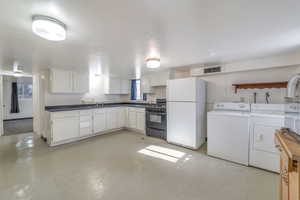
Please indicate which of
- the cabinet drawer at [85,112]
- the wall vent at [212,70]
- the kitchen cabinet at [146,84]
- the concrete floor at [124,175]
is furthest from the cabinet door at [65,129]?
the wall vent at [212,70]

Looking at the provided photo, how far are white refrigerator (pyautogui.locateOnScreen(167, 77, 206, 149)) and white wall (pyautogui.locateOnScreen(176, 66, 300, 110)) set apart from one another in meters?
0.31

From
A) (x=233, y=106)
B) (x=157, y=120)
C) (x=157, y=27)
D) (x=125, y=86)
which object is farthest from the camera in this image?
(x=125, y=86)

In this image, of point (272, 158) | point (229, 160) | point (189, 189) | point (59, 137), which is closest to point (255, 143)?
point (272, 158)

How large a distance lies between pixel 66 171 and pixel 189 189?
6.69 ft

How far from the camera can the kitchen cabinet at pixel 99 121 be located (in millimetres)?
4470

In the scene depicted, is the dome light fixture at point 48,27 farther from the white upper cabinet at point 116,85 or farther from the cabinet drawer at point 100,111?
the white upper cabinet at point 116,85

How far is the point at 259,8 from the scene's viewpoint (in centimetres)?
129

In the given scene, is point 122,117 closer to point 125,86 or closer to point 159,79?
point 125,86

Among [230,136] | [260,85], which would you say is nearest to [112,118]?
[230,136]

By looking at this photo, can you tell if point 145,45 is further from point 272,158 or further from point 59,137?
point 59,137

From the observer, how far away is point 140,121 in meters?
4.82

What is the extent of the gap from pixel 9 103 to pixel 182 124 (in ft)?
28.4

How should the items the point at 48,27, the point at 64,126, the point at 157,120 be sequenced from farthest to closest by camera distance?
1. the point at 157,120
2. the point at 64,126
3. the point at 48,27

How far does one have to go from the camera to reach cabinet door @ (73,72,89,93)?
14.7 ft
